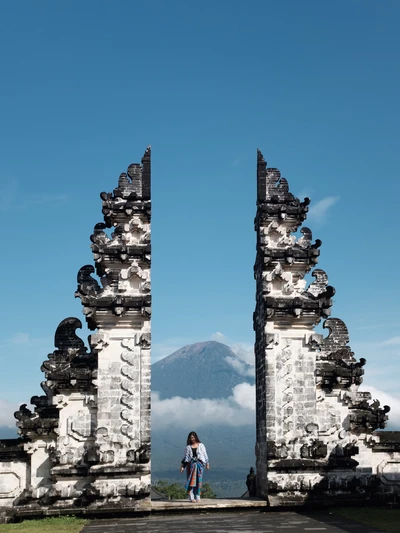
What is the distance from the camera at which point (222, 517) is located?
17328mm

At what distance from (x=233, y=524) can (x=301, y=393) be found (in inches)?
185

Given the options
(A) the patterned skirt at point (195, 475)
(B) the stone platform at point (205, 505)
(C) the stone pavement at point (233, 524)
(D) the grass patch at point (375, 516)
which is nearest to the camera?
(C) the stone pavement at point (233, 524)

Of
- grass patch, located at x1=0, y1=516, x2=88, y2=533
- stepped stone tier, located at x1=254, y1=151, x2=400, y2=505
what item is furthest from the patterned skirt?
grass patch, located at x1=0, y1=516, x2=88, y2=533

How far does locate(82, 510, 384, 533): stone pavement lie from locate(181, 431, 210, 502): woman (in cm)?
90

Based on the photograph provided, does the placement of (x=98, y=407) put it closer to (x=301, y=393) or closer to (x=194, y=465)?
(x=194, y=465)

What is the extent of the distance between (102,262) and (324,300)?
6.06 m

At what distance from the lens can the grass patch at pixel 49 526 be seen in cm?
1603

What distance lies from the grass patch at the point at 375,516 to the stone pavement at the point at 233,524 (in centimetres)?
34

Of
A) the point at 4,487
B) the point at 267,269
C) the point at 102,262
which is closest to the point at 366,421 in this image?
the point at 267,269

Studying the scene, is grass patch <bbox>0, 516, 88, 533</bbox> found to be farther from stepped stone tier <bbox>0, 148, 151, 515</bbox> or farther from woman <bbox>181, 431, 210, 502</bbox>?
woman <bbox>181, 431, 210, 502</bbox>

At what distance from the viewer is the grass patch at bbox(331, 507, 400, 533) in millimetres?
15209

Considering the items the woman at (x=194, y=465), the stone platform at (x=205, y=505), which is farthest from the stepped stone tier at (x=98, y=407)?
the woman at (x=194, y=465)

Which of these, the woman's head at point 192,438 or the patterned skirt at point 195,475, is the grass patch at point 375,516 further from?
the woman's head at point 192,438

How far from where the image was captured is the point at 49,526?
16.7 m
